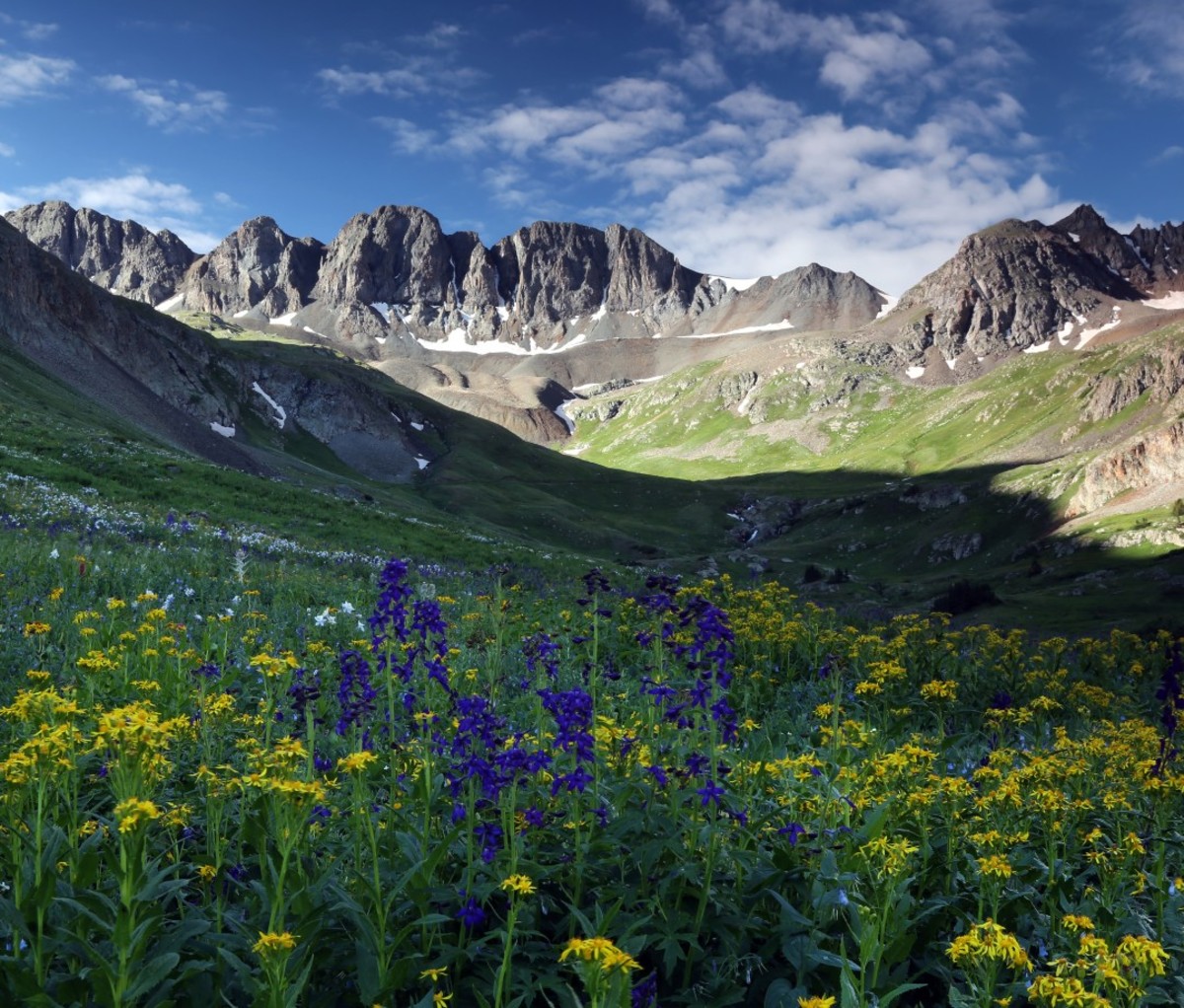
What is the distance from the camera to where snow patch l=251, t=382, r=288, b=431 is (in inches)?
4973

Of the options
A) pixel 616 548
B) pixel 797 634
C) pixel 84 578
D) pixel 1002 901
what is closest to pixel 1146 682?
pixel 797 634

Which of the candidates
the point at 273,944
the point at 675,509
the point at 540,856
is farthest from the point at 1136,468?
the point at 273,944

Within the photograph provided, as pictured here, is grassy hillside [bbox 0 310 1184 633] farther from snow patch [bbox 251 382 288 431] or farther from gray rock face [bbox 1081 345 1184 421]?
gray rock face [bbox 1081 345 1184 421]

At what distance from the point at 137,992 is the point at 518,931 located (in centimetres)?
189

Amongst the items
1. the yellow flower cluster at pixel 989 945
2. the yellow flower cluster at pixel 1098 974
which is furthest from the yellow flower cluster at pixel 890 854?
the yellow flower cluster at pixel 1098 974

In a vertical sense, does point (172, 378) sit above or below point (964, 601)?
above

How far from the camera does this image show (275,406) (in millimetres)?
129750

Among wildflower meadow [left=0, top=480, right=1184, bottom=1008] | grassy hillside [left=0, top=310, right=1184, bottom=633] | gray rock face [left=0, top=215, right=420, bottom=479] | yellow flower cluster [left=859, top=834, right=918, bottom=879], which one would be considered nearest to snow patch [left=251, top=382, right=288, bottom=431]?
gray rock face [left=0, top=215, right=420, bottom=479]

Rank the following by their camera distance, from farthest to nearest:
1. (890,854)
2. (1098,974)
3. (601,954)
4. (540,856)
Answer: (540,856), (890,854), (1098,974), (601,954)

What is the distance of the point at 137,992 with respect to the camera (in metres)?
3.64

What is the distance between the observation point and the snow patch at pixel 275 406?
126306 mm

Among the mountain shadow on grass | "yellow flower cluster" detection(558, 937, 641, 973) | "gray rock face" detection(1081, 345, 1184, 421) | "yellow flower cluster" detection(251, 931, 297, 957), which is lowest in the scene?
the mountain shadow on grass

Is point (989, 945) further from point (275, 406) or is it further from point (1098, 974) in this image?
point (275, 406)

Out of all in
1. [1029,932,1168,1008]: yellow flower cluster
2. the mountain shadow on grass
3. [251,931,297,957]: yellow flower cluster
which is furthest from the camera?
the mountain shadow on grass
